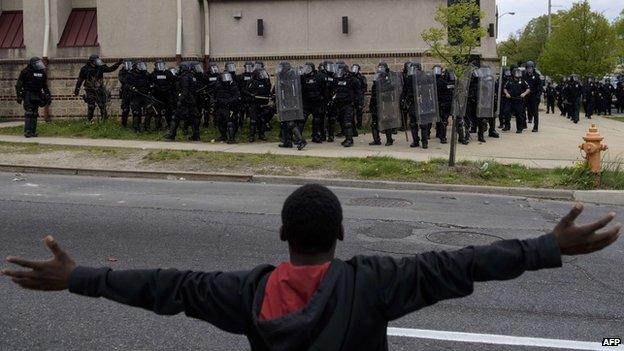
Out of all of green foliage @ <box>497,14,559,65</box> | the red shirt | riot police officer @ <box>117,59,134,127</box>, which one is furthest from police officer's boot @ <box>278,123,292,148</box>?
green foliage @ <box>497,14,559,65</box>

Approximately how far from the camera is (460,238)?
8336mm

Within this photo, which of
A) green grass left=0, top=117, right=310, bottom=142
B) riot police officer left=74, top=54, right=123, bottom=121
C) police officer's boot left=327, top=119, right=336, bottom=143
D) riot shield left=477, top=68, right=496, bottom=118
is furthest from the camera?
riot police officer left=74, top=54, right=123, bottom=121

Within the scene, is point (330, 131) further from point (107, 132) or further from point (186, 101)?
point (107, 132)

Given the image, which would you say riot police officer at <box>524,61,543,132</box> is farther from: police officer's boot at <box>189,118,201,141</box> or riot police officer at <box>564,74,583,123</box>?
police officer's boot at <box>189,118,201,141</box>

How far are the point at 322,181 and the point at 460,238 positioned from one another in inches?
187

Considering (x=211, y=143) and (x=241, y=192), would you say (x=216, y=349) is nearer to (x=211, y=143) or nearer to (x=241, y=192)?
(x=241, y=192)

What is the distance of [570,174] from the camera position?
41.6 feet

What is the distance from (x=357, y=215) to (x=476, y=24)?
7.17 metres

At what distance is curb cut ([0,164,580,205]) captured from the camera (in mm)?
11898

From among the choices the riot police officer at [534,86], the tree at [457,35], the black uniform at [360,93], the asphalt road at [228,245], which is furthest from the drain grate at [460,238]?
the riot police officer at [534,86]

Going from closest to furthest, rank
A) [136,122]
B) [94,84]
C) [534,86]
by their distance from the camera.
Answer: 1. [136,122]
2. [94,84]
3. [534,86]

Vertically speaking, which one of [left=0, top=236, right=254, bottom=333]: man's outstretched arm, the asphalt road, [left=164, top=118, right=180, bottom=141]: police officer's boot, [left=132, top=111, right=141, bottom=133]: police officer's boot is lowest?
the asphalt road

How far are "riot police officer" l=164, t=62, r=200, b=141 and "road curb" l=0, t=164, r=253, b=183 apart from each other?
3926 mm

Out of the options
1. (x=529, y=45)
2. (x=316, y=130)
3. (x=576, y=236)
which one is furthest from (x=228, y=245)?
(x=529, y=45)
